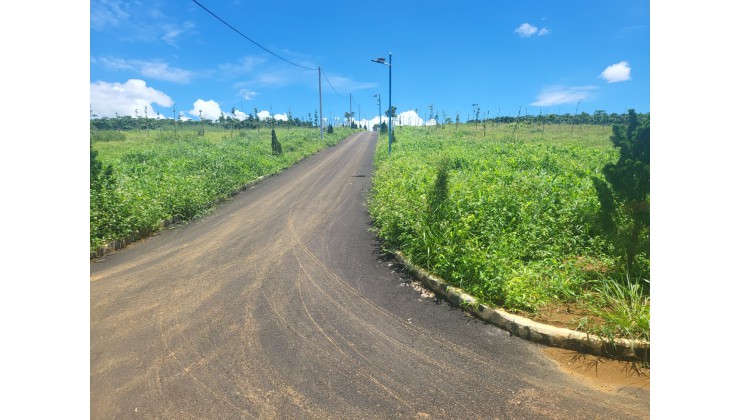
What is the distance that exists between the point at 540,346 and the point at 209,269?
511cm

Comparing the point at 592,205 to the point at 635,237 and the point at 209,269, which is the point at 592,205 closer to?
the point at 635,237

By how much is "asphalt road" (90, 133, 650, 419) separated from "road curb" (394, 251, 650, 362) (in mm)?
141

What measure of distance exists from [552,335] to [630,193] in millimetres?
2140

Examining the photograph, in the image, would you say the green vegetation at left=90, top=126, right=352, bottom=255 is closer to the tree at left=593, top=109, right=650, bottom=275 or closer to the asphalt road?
the asphalt road

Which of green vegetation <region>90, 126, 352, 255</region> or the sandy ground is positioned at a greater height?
green vegetation <region>90, 126, 352, 255</region>

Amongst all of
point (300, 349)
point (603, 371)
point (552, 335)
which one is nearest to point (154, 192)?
point (300, 349)

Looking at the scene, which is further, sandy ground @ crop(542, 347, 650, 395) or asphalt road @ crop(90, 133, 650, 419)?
sandy ground @ crop(542, 347, 650, 395)

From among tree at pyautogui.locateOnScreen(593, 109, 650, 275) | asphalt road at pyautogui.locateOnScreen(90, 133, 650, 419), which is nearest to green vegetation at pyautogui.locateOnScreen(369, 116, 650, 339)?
tree at pyautogui.locateOnScreen(593, 109, 650, 275)

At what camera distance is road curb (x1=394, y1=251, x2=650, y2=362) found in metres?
3.59

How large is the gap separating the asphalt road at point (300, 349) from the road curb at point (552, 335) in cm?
14

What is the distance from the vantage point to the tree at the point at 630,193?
→ 4441 millimetres

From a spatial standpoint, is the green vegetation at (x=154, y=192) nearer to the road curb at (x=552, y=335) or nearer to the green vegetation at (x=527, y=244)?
the green vegetation at (x=527, y=244)

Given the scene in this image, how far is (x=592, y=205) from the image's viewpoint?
6.68 meters

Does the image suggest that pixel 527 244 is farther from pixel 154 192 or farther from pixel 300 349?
pixel 154 192
